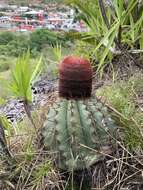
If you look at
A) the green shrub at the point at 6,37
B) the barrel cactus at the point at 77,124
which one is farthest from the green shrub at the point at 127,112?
the green shrub at the point at 6,37

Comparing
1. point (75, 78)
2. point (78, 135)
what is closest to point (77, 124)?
point (78, 135)

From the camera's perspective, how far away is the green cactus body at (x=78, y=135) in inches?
98.4

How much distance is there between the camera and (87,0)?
545cm

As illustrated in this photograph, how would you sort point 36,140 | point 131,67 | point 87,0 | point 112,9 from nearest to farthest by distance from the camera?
point 36,140, point 131,67, point 112,9, point 87,0

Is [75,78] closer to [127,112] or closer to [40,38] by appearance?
[127,112]

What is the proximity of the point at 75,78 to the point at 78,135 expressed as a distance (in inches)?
11.3

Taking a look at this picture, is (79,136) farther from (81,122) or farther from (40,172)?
(40,172)

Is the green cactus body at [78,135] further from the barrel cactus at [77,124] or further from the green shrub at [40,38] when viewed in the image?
the green shrub at [40,38]

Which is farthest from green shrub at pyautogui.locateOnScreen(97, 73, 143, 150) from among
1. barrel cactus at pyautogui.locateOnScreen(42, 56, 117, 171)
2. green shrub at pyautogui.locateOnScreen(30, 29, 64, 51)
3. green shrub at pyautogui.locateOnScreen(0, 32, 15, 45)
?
green shrub at pyautogui.locateOnScreen(0, 32, 15, 45)

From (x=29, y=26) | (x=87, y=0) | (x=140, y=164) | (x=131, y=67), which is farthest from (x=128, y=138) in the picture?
(x=29, y=26)

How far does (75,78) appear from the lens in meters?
2.60

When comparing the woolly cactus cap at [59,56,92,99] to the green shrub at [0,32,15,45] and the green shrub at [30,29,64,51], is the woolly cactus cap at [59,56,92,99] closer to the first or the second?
the green shrub at [30,29,64,51]

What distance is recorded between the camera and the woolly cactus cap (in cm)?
260

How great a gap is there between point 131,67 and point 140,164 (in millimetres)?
1863
